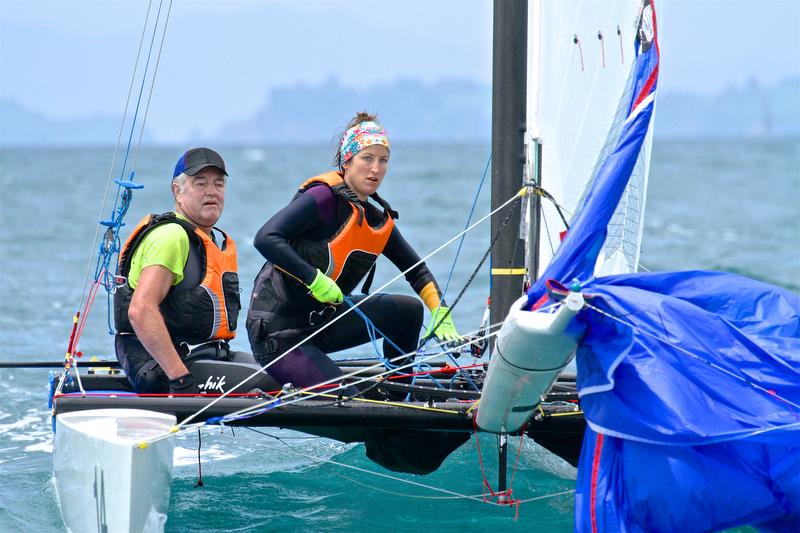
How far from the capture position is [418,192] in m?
23.1

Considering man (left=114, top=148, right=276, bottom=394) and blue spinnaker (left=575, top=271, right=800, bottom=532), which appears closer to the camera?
blue spinnaker (left=575, top=271, right=800, bottom=532)

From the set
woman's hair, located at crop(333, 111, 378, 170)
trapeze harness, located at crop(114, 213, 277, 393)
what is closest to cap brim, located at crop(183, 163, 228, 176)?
trapeze harness, located at crop(114, 213, 277, 393)

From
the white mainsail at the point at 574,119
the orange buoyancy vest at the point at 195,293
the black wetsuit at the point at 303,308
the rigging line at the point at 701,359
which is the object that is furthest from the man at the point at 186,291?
the rigging line at the point at 701,359

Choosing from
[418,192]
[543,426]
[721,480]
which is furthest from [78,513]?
[418,192]

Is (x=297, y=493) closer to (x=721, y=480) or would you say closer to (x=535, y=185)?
(x=535, y=185)

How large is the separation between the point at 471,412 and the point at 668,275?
0.71m

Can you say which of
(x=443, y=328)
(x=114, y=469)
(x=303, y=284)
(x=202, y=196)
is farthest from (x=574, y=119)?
(x=114, y=469)

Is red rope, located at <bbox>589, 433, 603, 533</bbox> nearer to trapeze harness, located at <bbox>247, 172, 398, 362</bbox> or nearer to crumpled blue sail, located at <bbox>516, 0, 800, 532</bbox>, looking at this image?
crumpled blue sail, located at <bbox>516, 0, 800, 532</bbox>

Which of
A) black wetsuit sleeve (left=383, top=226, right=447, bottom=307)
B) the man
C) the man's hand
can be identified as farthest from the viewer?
black wetsuit sleeve (left=383, top=226, right=447, bottom=307)

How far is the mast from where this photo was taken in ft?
12.8

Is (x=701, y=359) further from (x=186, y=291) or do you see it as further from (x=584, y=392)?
(x=186, y=291)

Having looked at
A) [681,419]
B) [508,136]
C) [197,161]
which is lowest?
[681,419]

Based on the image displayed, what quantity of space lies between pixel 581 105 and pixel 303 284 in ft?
4.20

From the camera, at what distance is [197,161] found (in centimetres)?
349
